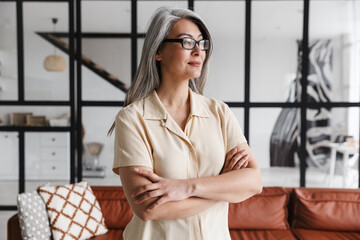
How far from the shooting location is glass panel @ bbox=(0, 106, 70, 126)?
11.6ft

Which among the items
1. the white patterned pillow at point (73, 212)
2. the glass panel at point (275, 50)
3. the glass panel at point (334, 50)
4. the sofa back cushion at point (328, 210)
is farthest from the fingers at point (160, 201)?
the glass panel at point (334, 50)

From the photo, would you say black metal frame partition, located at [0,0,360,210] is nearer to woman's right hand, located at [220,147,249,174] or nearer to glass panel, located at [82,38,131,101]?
glass panel, located at [82,38,131,101]

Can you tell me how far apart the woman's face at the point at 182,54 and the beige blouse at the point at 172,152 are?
132mm

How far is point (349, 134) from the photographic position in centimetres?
357

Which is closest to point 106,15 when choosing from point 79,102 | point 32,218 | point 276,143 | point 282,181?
point 79,102

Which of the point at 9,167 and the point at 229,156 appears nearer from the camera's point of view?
the point at 229,156

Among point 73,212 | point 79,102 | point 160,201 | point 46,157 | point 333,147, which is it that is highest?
point 79,102

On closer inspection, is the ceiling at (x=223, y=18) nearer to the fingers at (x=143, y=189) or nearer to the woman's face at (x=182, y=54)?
the woman's face at (x=182, y=54)

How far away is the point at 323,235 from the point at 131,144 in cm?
225

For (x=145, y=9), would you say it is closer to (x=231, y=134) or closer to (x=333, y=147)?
(x=333, y=147)

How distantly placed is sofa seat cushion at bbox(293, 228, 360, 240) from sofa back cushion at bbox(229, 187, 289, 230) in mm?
150

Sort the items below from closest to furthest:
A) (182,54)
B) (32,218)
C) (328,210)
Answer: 1. (182,54)
2. (32,218)
3. (328,210)

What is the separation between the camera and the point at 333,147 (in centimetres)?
359

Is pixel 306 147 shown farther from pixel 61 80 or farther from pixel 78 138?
pixel 61 80
